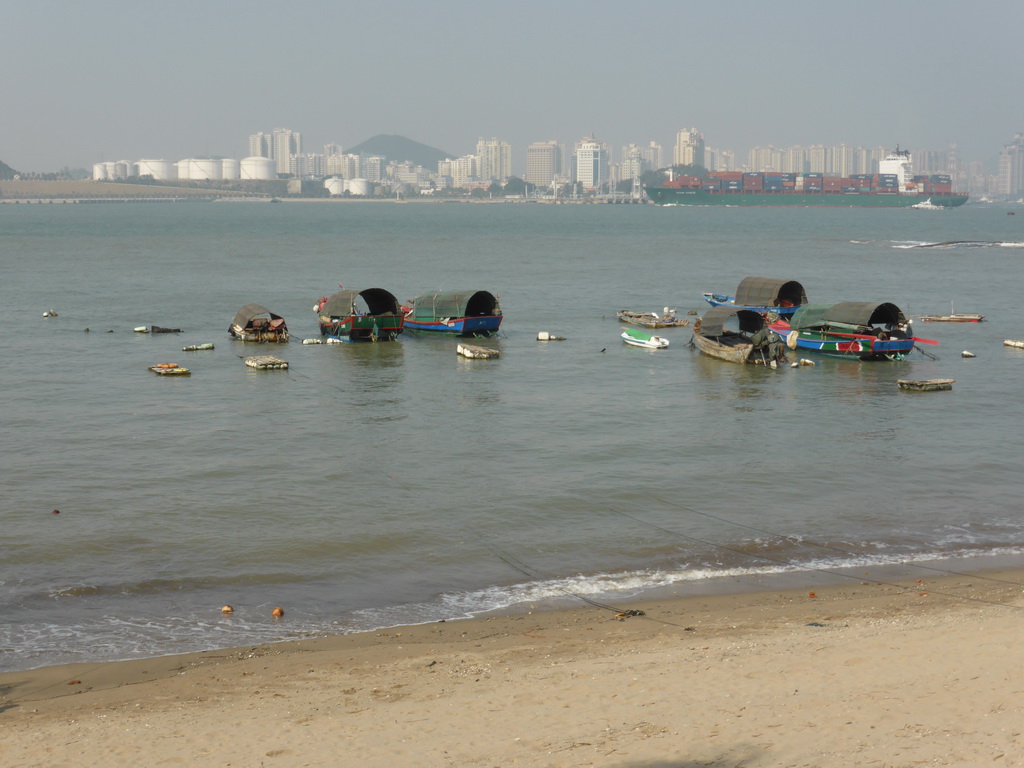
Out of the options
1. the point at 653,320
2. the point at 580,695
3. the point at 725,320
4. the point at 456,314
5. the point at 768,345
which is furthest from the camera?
the point at 653,320

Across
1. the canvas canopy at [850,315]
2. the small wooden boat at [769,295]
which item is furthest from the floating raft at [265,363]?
the small wooden boat at [769,295]

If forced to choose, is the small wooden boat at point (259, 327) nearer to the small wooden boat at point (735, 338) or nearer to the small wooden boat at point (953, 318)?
the small wooden boat at point (735, 338)

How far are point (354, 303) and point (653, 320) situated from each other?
15.9 m

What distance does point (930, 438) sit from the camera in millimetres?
31422

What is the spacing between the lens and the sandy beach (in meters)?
12.1

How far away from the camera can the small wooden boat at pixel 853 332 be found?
44.8 meters

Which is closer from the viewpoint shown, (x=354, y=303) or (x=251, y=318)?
(x=251, y=318)

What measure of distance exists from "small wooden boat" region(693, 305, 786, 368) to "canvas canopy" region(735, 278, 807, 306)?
419cm

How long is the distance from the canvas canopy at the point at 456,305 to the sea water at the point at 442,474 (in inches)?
68.0

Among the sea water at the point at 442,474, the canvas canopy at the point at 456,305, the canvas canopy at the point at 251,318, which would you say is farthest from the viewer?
the canvas canopy at the point at 456,305

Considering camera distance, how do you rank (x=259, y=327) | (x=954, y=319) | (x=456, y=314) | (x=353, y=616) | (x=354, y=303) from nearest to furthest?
(x=353, y=616) < (x=259, y=327) < (x=354, y=303) < (x=456, y=314) < (x=954, y=319)

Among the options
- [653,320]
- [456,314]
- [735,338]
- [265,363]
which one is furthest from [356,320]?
[735,338]

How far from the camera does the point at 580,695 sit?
13.7 metres

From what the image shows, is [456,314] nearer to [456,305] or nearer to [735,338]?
[456,305]
